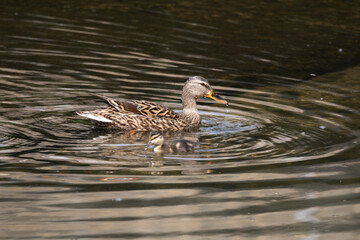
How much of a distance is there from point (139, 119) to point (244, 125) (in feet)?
4.67

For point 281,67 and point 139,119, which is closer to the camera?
point 139,119

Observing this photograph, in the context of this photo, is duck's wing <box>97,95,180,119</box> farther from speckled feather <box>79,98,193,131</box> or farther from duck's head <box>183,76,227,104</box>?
duck's head <box>183,76,227,104</box>

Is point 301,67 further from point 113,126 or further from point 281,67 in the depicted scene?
point 113,126

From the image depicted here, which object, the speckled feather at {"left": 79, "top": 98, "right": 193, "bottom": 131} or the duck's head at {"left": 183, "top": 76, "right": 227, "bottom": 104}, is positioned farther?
the duck's head at {"left": 183, "top": 76, "right": 227, "bottom": 104}

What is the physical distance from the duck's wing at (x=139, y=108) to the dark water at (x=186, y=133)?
0.37 metres

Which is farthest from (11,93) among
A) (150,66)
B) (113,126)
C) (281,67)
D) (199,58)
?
(281,67)

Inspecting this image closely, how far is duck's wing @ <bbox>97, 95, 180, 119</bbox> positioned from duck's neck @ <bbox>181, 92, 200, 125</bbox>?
0.37 m

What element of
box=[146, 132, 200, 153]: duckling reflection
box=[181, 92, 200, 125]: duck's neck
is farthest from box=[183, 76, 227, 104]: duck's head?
box=[146, 132, 200, 153]: duckling reflection

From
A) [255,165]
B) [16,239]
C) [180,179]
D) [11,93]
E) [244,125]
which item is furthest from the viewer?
[11,93]

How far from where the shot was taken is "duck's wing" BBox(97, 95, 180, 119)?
33.9ft

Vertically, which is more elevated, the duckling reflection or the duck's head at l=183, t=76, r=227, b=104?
the duck's head at l=183, t=76, r=227, b=104

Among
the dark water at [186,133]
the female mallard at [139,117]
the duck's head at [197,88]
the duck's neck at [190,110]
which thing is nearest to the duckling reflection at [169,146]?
the dark water at [186,133]

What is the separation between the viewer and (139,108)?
1035cm

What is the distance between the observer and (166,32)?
16125mm
